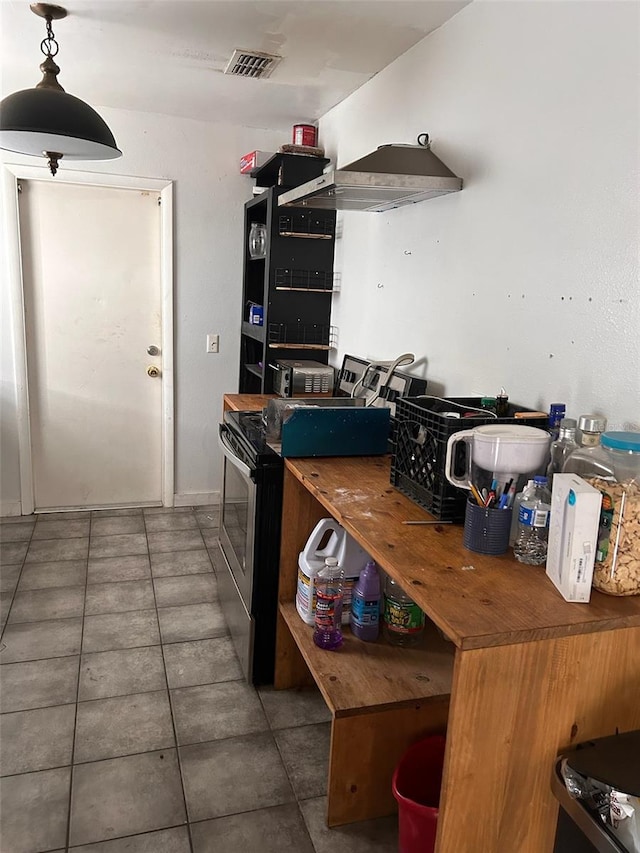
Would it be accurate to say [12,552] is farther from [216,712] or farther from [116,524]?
[216,712]

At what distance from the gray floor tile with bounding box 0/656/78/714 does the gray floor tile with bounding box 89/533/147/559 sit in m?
1.04

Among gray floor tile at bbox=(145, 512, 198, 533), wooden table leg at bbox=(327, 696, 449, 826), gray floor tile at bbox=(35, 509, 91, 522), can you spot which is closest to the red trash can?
wooden table leg at bbox=(327, 696, 449, 826)

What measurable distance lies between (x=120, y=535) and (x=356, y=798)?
2.40 meters

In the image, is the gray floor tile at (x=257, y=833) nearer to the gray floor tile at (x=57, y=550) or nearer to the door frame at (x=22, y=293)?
the gray floor tile at (x=57, y=550)

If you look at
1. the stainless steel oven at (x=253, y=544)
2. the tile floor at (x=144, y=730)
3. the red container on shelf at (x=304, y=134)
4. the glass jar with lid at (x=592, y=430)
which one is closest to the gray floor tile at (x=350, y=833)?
the tile floor at (x=144, y=730)

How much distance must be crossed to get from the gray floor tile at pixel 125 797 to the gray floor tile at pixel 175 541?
1.65 m

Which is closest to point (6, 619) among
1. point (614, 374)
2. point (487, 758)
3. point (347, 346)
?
point (347, 346)

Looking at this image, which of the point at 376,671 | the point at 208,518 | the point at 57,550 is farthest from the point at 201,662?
the point at 208,518

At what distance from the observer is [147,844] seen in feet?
5.61

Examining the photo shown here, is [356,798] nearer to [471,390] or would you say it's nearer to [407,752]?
[407,752]

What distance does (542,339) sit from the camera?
1851 mm

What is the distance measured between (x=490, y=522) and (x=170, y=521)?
2.97 metres

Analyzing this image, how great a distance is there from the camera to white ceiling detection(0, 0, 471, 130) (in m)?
2.31

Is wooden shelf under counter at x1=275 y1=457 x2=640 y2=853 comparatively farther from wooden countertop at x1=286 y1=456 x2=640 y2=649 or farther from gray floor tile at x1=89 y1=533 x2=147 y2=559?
gray floor tile at x1=89 y1=533 x2=147 y2=559
